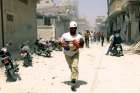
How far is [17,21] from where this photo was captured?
2175 centimetres

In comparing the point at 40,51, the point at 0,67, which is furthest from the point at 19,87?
the point at 40,51

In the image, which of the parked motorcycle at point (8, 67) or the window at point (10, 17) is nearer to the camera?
the parked motorcycle at point (8, 67)

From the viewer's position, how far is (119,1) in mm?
41594

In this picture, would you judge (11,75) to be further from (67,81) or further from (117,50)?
(117,50)

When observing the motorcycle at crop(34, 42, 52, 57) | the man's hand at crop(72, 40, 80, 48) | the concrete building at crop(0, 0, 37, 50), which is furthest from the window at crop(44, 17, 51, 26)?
the man's hand at crop(72, 40, 80, 48)

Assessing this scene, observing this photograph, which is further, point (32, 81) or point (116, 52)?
point (116, 52)

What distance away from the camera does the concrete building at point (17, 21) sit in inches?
727

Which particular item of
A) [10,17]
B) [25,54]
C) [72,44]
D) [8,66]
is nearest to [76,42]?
[72,44]

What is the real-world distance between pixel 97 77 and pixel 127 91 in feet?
8.64

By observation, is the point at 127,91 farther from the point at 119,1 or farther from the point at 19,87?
the point at 119,1

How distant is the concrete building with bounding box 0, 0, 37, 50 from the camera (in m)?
18.5

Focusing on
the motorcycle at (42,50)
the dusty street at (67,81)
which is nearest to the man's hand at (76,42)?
the dusty street at (67,81)

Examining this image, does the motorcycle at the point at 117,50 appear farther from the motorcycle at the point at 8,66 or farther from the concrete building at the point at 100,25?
the concrete building at the point at 100,25

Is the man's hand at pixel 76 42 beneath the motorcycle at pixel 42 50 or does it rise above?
above
